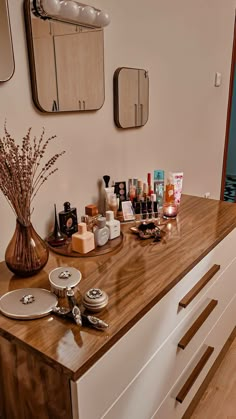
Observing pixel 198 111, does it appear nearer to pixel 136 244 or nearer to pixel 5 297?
pixel 136 244

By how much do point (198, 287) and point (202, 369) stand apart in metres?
0.44

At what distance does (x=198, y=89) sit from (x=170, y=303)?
1.51 metres

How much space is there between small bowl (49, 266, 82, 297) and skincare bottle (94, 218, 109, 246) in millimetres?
229

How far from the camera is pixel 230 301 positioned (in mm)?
1593

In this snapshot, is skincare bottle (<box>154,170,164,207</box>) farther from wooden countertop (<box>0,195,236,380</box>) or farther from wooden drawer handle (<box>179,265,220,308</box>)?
wooden drawer handle (<box>179,265,220,308</box>)

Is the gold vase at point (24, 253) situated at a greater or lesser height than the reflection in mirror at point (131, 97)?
lesser

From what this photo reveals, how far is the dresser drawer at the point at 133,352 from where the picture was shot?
0.70 m

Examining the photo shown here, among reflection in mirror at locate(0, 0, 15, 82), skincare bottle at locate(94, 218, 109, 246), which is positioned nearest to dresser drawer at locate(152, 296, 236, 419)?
skincare bottle at locate(94, 218, 109, 246)

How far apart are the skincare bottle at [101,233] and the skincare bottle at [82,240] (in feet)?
0.08

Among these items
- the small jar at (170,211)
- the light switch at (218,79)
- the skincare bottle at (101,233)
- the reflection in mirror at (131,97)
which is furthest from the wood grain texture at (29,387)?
the light switch at (218,79)

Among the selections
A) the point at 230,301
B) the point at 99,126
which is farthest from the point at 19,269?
the point at 230,301

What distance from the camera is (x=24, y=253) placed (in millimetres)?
954

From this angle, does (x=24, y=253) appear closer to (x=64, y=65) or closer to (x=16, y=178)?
(x=16, y=178)

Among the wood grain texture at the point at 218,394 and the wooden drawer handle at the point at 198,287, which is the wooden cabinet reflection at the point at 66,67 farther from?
the wood grain texture at the point at 218,394
